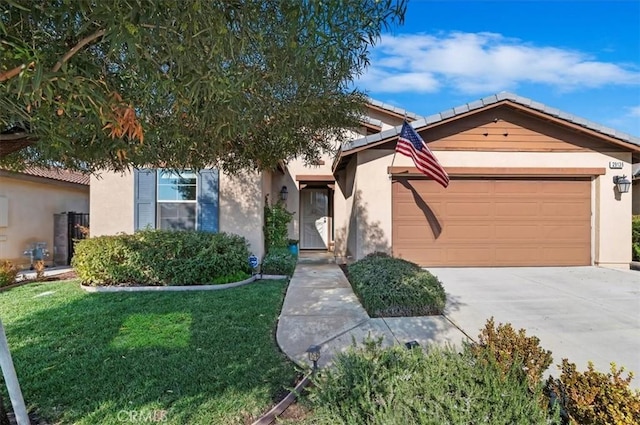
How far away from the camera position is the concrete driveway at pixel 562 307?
4188 mm

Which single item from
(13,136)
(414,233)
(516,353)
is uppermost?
(13,136)

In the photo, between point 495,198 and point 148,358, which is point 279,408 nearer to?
point 148,358

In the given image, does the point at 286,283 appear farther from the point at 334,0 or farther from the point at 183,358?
the point at 334,0

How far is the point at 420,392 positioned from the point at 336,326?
279 cm

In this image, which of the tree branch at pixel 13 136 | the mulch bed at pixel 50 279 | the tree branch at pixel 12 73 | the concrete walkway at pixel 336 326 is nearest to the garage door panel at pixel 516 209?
the concrete walkway at pixel 336 326

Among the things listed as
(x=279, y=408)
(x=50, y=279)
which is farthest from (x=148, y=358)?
(x=50, y=279)

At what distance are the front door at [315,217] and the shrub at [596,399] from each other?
13.3 metres

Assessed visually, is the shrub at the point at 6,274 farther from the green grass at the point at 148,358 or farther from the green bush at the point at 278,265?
the green bush at the point at 278,265

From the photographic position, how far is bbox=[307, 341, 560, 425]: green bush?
223 centimetres

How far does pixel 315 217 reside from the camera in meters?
15.8

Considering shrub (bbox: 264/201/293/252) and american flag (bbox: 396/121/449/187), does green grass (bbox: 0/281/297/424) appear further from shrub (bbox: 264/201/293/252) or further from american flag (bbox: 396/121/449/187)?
american flag (bbox: 396/121/449/187)

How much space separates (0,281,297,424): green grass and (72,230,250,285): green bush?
1.09 m

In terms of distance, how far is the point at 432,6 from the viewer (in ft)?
20.9

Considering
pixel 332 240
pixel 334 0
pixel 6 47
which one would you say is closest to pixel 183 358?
pixel 6 47
